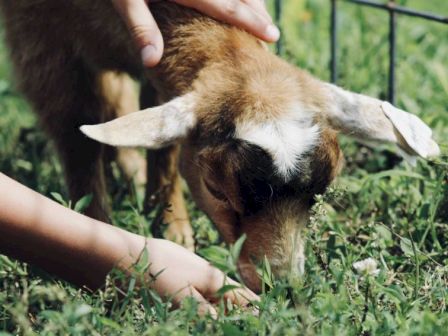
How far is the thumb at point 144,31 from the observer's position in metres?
3.40

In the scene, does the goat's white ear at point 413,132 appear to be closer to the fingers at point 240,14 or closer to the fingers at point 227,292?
the fingers at point 240,14

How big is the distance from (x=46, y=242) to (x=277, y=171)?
0.83 metres

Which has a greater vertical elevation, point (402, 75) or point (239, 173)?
point (239, 173)

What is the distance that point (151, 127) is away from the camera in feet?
10.6

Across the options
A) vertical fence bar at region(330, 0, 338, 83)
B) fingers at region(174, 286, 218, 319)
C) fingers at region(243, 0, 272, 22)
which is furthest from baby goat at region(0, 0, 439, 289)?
vertical fence bar at region(330, 0, 338, 83)

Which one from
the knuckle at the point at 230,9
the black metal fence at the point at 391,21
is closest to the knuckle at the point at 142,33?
the knuckle at the point at 230,9

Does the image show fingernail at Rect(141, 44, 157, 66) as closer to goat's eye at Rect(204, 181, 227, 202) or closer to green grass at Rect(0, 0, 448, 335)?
goat's eye at Rect(204, 181, 227, 202)

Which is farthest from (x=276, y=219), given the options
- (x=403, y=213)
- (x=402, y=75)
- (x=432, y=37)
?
(x=432, y=37)

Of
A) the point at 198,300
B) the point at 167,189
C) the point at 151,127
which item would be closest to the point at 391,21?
the point at 167,189

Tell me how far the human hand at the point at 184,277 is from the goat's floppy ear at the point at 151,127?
15.4 inches

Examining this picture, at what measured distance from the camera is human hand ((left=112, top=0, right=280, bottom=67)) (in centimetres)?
340

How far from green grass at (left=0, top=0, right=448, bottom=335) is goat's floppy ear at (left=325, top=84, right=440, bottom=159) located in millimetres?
178

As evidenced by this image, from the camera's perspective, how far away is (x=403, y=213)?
147 inches

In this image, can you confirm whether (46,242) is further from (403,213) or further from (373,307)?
(403,213)
